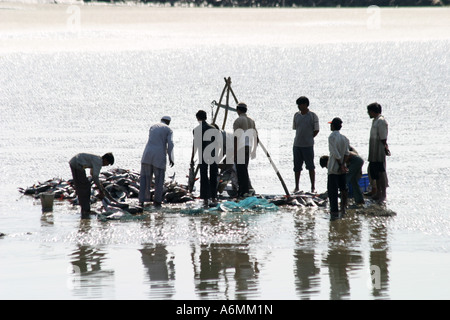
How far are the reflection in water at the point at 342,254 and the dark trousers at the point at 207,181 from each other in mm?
2678

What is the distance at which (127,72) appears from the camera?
2923 inches

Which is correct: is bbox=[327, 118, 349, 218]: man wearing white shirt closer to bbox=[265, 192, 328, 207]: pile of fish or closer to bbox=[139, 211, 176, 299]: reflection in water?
bbox=[265, 192, 328, 207]: pile of fish

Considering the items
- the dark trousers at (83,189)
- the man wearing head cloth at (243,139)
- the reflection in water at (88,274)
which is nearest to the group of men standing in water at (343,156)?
the man wearing head cloth at (243,139)

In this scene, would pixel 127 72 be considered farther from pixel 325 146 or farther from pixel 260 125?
pixel 325 146

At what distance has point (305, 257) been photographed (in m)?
11.1

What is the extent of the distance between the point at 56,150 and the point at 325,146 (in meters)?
7.93

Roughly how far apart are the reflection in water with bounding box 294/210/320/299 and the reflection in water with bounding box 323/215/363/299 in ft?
0.68

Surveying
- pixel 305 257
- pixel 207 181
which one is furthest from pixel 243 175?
pixel 305 257

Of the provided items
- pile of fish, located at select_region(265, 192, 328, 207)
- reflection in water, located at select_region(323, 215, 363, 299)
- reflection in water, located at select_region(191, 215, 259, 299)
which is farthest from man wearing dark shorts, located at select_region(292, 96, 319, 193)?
reflection in water, located at select_region(191, 215, 259, 299)

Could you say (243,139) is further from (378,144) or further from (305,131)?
(378,144)

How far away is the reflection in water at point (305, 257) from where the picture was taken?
9.82 metres

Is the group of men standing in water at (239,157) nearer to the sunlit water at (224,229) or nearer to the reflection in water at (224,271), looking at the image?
the sunlit water at (224,229)

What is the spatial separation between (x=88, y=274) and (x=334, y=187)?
15.8 ft

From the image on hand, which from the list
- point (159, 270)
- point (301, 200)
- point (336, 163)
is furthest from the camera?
point (301, 200)
